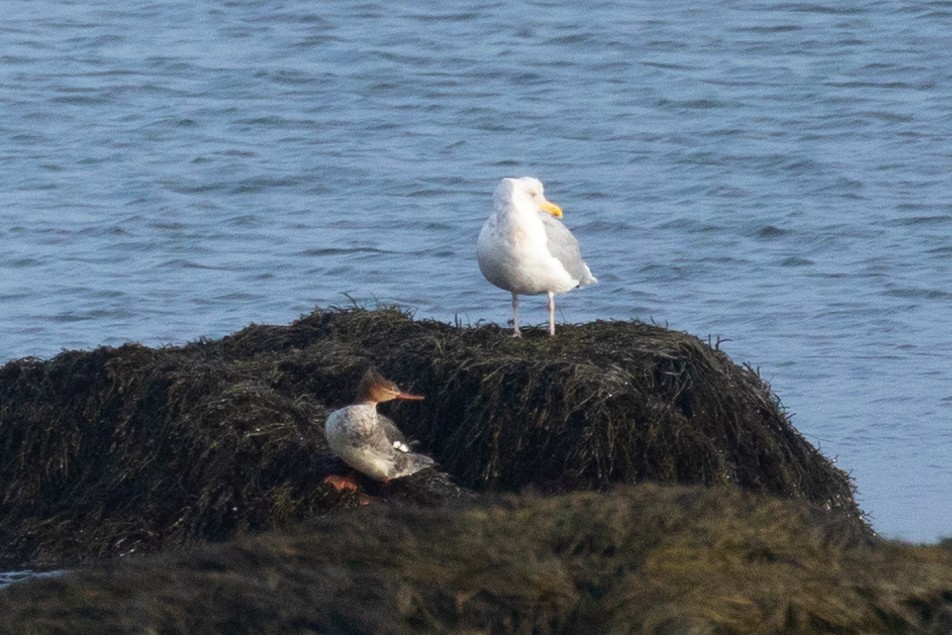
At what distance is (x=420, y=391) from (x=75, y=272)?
240 inches

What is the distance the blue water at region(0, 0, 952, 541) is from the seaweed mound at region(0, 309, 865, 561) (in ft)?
3.21

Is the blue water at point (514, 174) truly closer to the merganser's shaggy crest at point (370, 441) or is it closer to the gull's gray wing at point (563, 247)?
the gull's gray wing at point (563, 247)

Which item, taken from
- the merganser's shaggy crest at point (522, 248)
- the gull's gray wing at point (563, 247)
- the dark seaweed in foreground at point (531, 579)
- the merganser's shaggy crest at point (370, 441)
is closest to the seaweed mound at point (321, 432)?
the merganser's shaggy crest at point (370, 441)

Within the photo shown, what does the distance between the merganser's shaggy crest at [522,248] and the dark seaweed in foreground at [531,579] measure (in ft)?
11.6

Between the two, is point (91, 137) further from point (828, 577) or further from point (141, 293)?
point (828, 577)

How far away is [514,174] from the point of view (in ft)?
46.9

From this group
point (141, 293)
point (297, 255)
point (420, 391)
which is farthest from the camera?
point (297, 255)

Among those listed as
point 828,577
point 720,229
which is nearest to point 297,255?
point 720,229

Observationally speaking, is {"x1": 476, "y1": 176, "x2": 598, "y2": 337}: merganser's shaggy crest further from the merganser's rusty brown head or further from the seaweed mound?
the merganser's rusty brown head

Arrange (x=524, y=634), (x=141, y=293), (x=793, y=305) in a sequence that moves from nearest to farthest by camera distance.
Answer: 1. (x=524, y=634)
2. (x=793, y=305)
3. (x=141, y=293)

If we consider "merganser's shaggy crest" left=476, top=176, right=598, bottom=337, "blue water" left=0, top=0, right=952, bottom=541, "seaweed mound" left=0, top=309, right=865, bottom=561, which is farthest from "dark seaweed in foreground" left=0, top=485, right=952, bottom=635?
"merganser's shaggy crest" left=476, top=176, right=598, bottom=337

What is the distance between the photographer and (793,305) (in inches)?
417

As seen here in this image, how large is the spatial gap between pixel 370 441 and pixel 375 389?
400 mm

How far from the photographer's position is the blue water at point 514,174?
10141 millimetres
